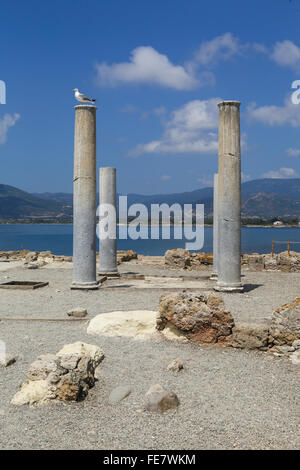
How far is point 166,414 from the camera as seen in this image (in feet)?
16.3

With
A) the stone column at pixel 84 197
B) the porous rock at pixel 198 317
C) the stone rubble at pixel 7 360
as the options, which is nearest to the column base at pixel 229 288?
the stone column at pixel 84 197

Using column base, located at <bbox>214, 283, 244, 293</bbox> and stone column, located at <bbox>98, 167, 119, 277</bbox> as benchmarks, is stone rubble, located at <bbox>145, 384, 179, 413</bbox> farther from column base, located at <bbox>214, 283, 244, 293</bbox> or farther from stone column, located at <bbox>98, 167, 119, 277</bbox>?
stone column, located at <bbox>98, 167, 119, 277</bbox>

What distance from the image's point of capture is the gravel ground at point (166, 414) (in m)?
4.45

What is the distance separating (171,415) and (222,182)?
884 centimetres

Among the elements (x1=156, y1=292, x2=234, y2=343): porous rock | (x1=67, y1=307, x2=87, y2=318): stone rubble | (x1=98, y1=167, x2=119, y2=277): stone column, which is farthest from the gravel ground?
(x1=98, y1=167, x2=119, y2=277): stone column

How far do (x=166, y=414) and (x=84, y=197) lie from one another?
349 inches

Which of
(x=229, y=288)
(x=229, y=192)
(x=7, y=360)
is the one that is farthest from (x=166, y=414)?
(x=229, y=192)

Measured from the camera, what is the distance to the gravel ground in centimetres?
445

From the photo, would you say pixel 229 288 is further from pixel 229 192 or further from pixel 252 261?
pixel 252 261

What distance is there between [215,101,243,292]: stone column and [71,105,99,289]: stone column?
3.64 m

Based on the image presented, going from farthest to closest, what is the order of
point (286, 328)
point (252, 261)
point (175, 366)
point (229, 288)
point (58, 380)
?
point (252, 261) < point (229, 288) < point (286, 328) < point (175, 366) < point (58, 380)

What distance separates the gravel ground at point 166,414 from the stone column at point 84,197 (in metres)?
4.41

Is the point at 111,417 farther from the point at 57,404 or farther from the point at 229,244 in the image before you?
the point at 229,244

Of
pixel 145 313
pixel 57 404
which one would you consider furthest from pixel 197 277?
pixel 57 404
